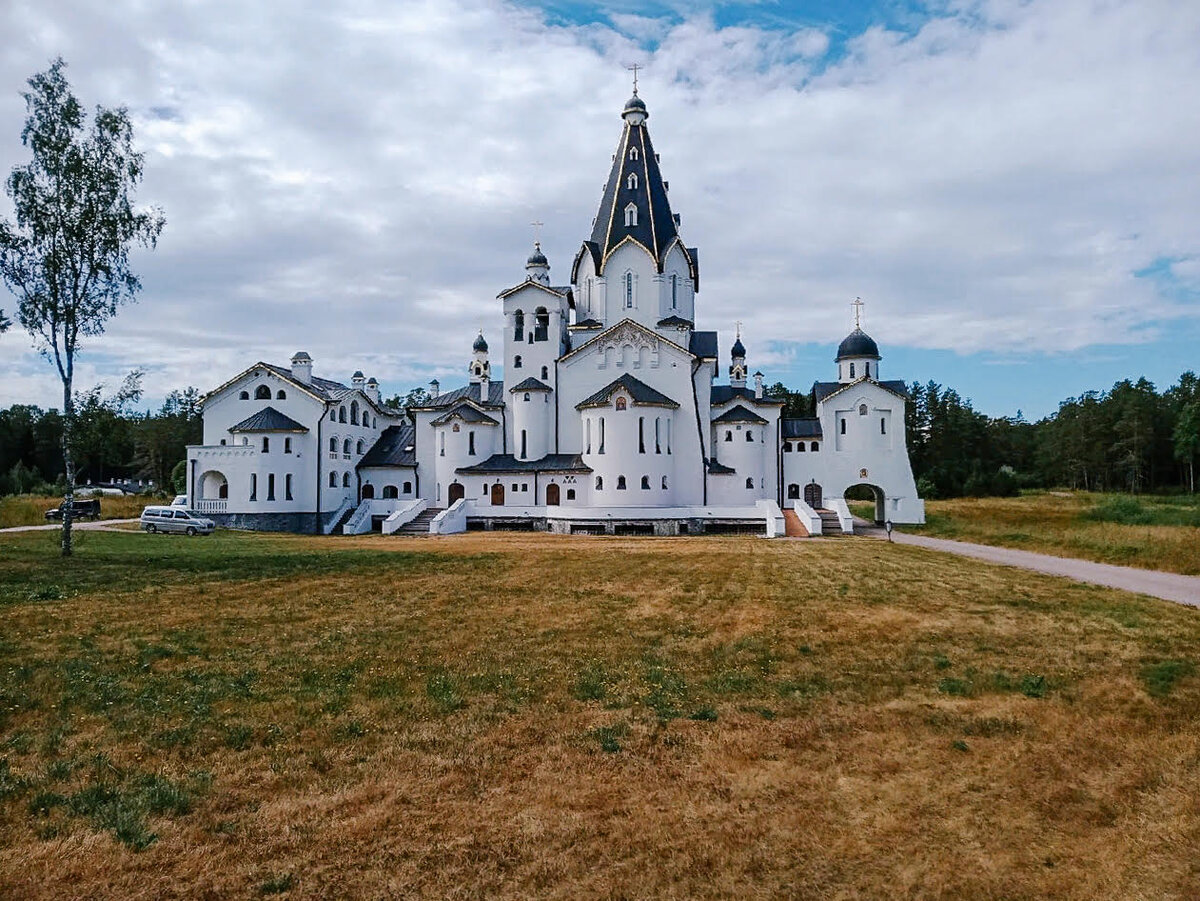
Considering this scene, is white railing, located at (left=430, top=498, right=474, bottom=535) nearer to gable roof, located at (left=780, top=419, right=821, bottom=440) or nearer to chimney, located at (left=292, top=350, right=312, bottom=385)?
chimney, located at (left=292, top=350, right=312, bottom=385)

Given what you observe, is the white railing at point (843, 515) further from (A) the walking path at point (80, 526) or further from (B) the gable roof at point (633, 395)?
(A) the walking path at point (80, 526)

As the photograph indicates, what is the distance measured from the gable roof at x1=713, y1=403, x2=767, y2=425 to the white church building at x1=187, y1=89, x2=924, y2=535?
0.31 ft

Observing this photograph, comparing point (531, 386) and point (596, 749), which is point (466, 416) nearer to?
point (531, 386)

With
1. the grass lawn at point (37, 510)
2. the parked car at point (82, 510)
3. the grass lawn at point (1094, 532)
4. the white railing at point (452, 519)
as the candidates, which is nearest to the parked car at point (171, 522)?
the parked car at point (82, 510)

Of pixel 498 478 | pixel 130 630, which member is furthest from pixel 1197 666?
pixel 498 478

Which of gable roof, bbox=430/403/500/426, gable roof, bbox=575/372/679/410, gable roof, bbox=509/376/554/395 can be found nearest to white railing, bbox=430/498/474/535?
gable roof, bbox=430/403/500/426

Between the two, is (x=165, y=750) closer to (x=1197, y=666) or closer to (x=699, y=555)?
(x=1197, y=666)

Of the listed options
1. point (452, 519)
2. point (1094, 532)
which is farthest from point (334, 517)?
point (1094, 532)

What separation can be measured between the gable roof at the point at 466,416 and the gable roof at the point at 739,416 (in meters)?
12.6

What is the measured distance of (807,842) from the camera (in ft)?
18.5

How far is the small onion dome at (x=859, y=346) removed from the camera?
44250 mm

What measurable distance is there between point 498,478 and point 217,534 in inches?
543

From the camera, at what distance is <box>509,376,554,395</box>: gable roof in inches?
1661

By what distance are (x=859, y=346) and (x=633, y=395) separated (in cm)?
1439
